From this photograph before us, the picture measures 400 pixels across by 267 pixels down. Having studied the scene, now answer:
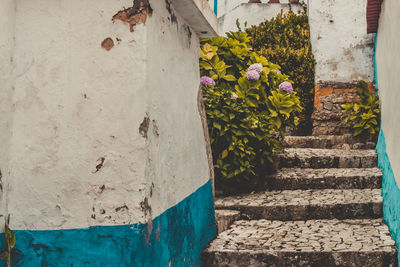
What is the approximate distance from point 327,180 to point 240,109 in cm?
112

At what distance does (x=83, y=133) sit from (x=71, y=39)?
1.26 feet

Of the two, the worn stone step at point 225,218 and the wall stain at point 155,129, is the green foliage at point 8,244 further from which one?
the worn stone step at point 225,218

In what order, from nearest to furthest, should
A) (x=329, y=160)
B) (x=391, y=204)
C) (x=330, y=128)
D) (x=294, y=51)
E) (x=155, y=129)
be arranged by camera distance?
(x=155, y=129)
(x=391, y=204)
(x=329, y=160)
(x=330, y=128)
(x=294, y=51)

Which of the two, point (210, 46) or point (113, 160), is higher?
point (210, 46)

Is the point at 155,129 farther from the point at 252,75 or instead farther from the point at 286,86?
the point at 286,86

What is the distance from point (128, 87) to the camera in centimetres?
167

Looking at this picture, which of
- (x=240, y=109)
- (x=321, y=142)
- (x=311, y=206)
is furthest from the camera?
(x=321, y=142)

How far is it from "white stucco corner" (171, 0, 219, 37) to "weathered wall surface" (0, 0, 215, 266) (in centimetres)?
43

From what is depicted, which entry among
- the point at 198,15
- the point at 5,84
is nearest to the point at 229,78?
the point at 198,15

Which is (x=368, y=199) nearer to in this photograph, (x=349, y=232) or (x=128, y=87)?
(x=349, y=232)

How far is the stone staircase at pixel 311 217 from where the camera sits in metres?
2.62

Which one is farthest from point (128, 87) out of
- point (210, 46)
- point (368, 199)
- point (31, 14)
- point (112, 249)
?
point (210, 46)

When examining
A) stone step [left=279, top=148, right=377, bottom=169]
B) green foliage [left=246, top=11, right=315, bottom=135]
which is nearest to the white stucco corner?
stone step [left=279, top=148, right=377, bottom=169]

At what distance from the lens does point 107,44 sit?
1.70 meters
